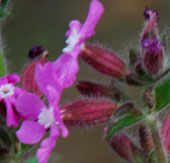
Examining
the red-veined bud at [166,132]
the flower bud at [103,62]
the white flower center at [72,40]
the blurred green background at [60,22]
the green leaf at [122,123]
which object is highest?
the white flower center at [72,40]

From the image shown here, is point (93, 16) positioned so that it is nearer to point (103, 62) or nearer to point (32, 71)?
point (103, 62)

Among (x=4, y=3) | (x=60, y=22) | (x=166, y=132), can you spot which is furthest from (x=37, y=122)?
(x=60, y=22)

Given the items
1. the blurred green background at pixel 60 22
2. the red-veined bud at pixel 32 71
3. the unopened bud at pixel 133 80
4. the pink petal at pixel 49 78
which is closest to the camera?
the pink petal at pixel 49 78

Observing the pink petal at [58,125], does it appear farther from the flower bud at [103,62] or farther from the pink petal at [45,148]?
the flower bud at [103,62]

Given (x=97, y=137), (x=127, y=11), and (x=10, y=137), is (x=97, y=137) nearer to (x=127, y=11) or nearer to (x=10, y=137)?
(x=127, y=11)

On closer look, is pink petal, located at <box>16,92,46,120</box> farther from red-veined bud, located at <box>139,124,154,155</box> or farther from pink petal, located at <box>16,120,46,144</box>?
red-veined bud, located at <box>139,124,154,155</box>

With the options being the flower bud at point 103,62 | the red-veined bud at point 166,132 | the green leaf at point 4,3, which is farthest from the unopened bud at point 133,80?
the green leaf at point 4,3
